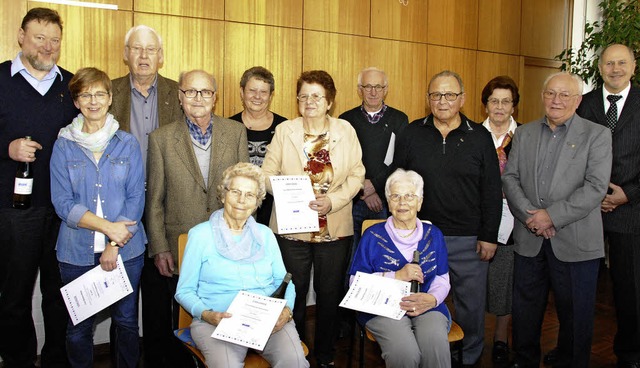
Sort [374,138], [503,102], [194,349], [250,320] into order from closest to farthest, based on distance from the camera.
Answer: [250,320], [194,349], [503,102], [374,138]

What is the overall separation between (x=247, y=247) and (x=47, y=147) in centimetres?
151

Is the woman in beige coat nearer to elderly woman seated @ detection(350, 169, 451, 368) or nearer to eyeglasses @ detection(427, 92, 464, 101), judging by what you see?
elderly woman seated @ detection(350, 169, 451, 368)

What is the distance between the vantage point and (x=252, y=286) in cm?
283

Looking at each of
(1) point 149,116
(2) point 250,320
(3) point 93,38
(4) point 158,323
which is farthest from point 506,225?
(3) point 93,38

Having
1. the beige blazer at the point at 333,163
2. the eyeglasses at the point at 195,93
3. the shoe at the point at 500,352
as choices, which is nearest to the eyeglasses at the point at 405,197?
the beige blazer at the point at 333,163

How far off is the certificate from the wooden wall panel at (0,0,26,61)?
2.51 meters

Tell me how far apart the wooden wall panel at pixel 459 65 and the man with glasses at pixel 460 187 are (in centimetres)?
284

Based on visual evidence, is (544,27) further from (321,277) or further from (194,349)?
(194,349)

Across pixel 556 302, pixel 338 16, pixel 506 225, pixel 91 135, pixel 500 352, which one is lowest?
pixel 500 352

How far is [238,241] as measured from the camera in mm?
2885

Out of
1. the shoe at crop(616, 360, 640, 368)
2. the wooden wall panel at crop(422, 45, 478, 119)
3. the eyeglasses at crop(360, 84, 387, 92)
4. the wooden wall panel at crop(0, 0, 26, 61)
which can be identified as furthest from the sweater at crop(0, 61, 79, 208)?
the wooden wall panel at crop(422, 45, 478, 119)

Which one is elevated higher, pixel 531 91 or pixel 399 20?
pixel 399 20

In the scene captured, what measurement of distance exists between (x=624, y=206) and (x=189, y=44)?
12.3ft

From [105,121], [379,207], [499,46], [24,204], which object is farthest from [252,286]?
[499,46]
